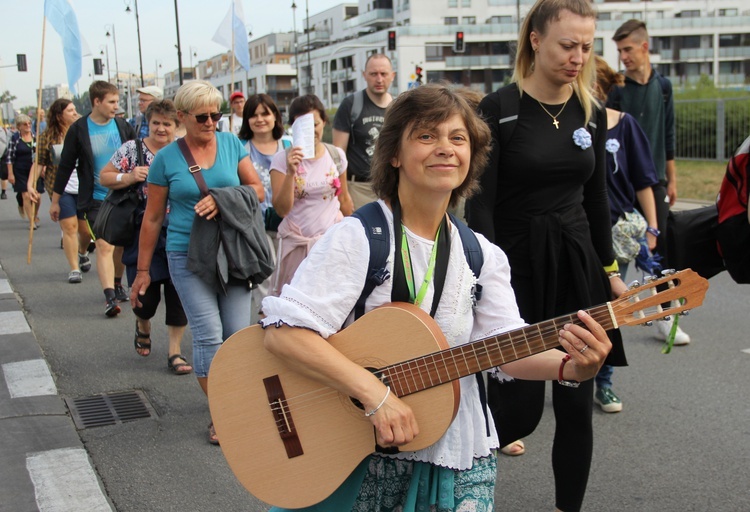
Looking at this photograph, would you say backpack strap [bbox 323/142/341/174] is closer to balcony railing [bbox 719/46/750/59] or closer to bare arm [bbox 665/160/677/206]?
bare arm [bbox 665/160/677/206]

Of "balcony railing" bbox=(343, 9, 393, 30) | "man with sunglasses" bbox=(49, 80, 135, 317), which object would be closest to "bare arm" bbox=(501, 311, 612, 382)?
"man with sunglasses" bbox=(49, 80, 135, 317)

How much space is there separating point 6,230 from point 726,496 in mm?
14504

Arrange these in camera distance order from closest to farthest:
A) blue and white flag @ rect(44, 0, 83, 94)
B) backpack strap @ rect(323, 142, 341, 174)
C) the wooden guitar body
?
1. the wooden guitar body
2. backpack strap @ rect(323, 142, 341, 174)
3. blue and white flag @ rect(44, 0, 83, 94)

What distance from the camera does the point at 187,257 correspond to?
15.3ft

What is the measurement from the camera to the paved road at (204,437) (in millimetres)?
3955

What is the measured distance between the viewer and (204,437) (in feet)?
→ 15.8

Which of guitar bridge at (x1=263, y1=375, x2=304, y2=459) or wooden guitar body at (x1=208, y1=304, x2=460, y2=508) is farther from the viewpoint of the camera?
guitar bridge at (x1=263, y1=375, x2=304, y2=459)

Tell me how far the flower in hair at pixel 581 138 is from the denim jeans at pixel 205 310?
2205 mm

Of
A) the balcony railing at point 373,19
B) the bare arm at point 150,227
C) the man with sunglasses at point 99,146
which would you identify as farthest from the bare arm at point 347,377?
the balcony railing at point 373,19

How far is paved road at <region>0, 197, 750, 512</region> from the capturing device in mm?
3955

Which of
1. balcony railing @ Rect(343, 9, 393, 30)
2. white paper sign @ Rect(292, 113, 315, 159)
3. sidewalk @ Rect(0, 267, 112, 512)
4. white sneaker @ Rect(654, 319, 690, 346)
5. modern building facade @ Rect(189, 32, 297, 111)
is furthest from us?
modern building facade @ Rect(189, 32, 297, 111)

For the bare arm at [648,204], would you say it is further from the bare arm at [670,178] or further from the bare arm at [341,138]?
the bare arm at [341,138]

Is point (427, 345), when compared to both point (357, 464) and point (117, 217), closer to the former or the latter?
point (357, 464)

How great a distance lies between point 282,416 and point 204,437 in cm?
256
